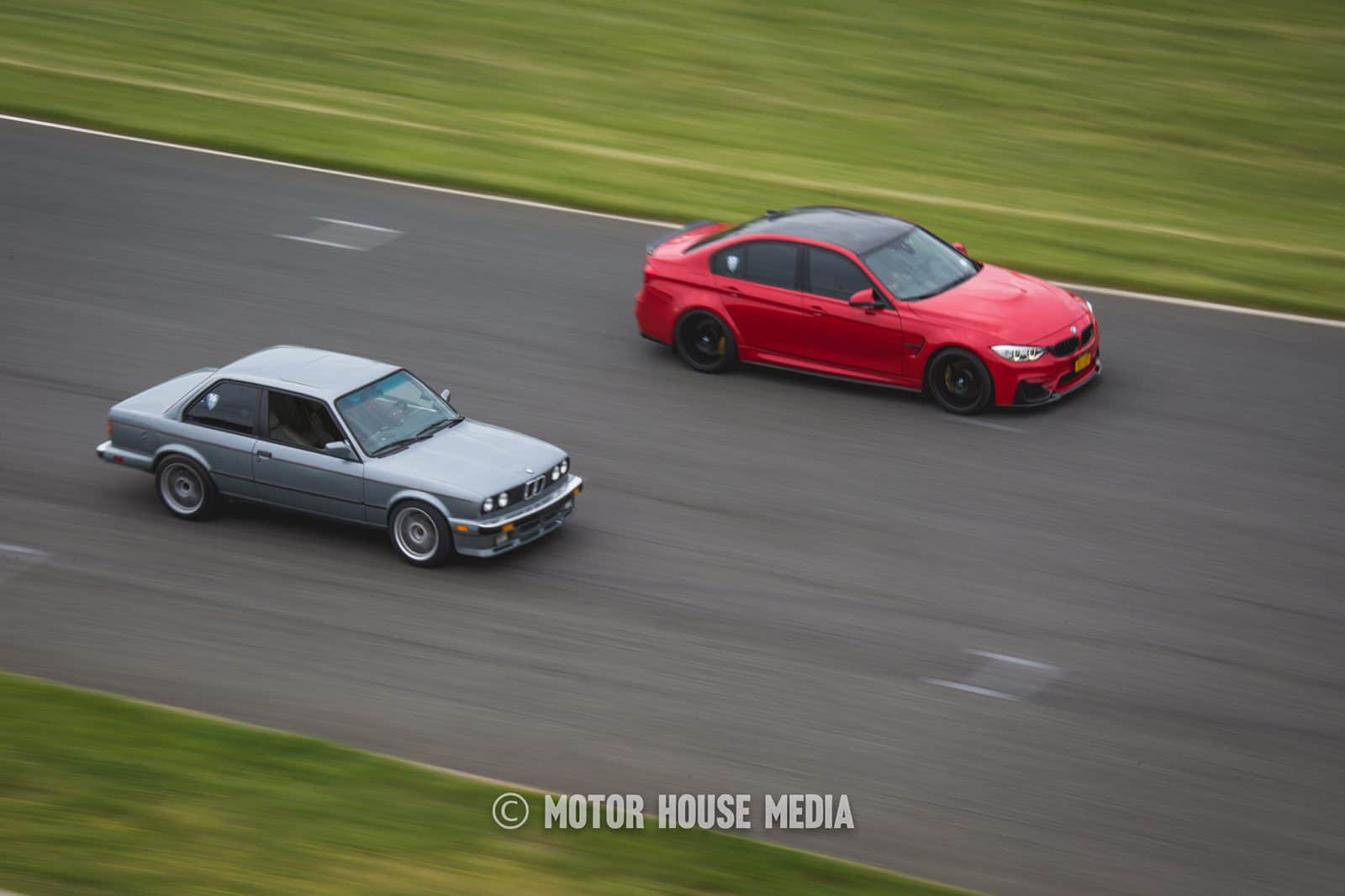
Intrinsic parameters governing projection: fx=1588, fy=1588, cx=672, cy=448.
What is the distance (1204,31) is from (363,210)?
52.8 feet

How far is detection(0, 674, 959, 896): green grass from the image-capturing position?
25.6 feet

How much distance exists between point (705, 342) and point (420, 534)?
497 cm

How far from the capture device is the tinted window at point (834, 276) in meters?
15.1

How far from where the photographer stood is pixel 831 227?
15.7 metres

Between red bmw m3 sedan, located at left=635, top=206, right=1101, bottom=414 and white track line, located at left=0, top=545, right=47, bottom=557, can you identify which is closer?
white track line, located at left=0, top=545, right=47, bottom=557

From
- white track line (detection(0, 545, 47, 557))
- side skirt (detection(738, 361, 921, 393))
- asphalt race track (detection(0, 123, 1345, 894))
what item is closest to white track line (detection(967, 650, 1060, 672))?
asphalt race track (detection(0, 123, 1345, 894))

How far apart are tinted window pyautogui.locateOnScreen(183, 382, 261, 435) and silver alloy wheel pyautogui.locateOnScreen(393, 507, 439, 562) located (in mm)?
1471

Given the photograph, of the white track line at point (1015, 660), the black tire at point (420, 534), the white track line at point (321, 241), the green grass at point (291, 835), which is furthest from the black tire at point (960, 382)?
the white track line at point (321, 241)

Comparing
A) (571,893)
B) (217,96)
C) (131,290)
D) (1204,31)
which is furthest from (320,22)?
(571,893)

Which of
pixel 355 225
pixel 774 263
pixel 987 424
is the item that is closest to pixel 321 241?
pixel 355 225

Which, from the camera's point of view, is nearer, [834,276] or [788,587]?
[788,587]

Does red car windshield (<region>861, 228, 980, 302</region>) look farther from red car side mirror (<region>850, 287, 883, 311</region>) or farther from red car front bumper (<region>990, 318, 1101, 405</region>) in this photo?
red car front bumper (<region>990, 318, 1101, 405</region>)

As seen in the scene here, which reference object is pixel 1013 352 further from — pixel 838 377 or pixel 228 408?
pixel 228 408

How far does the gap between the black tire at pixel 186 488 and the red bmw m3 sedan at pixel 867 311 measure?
17.4 feet
